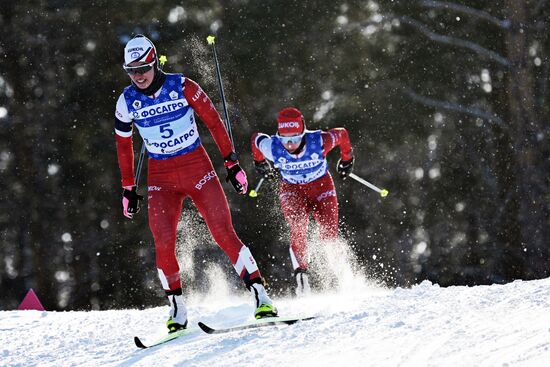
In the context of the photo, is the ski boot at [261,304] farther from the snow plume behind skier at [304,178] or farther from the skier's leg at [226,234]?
the snow plume behind skier at [304,178]

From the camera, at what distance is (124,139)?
5.91 meters

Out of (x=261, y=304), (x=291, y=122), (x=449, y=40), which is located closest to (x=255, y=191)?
(x=291, y=122)

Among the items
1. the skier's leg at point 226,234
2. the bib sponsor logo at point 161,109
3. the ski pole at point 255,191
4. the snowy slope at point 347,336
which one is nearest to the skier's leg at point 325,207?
the ski pole at point 255,191

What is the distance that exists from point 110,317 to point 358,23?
1356cm

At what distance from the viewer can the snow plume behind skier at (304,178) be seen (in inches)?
299

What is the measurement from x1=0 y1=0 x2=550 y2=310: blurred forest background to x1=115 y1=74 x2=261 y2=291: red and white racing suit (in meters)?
11.5

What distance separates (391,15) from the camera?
19.2 m

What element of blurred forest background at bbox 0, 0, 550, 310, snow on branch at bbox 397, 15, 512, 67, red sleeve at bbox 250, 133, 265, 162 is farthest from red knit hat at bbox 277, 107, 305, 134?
snow on branch at bbox 397, 15, 512, 67

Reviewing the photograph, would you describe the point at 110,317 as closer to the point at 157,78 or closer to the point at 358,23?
the point at 157,78

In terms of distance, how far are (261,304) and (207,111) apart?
1.21m

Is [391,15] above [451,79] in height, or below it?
above

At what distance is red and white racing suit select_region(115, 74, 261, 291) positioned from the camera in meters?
5.67

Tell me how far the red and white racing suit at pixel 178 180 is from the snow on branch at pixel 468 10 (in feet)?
42.9

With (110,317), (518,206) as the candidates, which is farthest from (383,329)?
(518,206)
